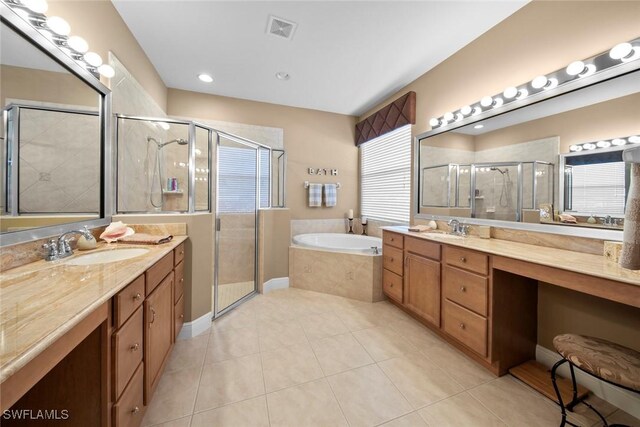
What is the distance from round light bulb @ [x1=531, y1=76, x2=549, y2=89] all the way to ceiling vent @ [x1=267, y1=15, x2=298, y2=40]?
1881 mm

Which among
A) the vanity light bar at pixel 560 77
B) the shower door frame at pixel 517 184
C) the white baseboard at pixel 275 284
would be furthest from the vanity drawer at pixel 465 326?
the white baseboard at pixel 275 284

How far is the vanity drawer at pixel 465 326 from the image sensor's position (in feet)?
5.24

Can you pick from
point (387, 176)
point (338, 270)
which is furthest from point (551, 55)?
point (338, 270)

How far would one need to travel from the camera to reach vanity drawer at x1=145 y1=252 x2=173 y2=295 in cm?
124

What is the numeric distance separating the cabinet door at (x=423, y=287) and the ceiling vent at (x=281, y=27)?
231cm

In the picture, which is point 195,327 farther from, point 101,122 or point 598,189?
point 598,189

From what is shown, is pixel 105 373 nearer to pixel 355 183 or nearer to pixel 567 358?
pixel 567 358

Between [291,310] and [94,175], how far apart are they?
6.62ft

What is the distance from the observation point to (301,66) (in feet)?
8.38

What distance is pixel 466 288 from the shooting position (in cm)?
170

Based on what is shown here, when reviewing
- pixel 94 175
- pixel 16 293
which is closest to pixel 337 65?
pixel 94 175

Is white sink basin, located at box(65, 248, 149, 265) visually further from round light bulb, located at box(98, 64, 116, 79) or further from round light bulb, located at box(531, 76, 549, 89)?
round light bulb, located at box(531, 76, 549, 89)

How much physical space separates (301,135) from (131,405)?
3.43m

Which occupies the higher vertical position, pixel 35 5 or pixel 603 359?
pixel 35 5
